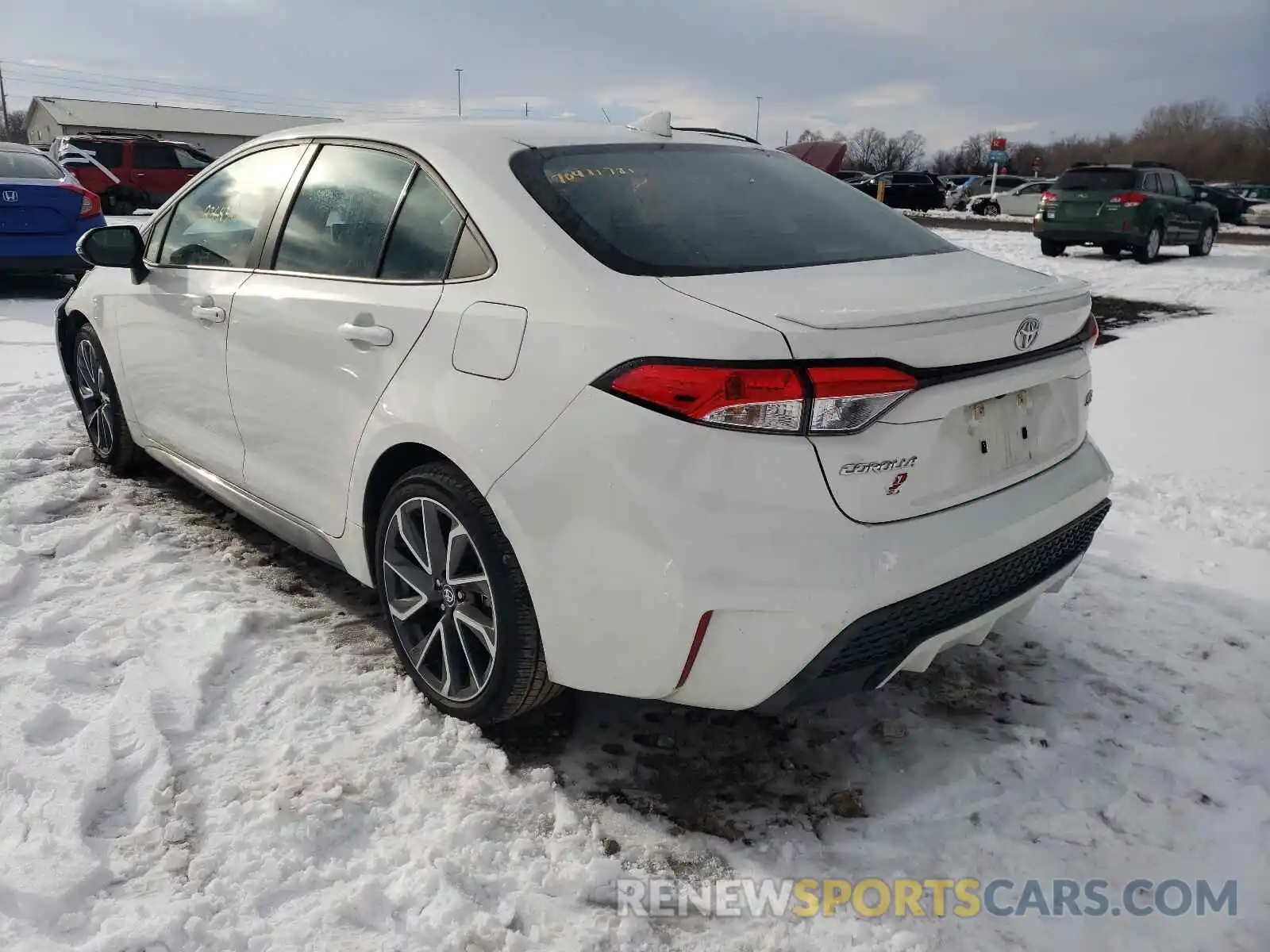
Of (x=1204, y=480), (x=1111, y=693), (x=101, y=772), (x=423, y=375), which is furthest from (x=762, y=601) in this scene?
(x=1204, y=480)

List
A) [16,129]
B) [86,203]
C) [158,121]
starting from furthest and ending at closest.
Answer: [16,129]
[158,121]
[86,203]

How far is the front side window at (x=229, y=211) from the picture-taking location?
329 centimetres

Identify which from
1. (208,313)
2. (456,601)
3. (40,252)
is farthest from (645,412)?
(40,252)

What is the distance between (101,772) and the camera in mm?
2377

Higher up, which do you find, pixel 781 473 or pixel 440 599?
pixel 781 473

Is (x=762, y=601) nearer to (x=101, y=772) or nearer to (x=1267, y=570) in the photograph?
(x=101, y=772)

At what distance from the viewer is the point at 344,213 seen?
2.93m

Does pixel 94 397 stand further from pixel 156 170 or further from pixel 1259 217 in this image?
pixel 1259 217

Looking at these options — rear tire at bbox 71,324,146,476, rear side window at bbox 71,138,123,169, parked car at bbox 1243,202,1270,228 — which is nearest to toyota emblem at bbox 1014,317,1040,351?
rear tire at bbox 71,324,146,476

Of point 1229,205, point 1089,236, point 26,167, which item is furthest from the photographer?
point 1229,205

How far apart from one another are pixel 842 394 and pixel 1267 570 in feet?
8.73

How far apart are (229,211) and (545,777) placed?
7.97ft

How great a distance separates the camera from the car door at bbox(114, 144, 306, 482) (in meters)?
3.32

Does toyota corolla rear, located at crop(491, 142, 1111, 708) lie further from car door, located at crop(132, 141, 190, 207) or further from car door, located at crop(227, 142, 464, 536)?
car door, located at crop(132, 141, 190, 207)
